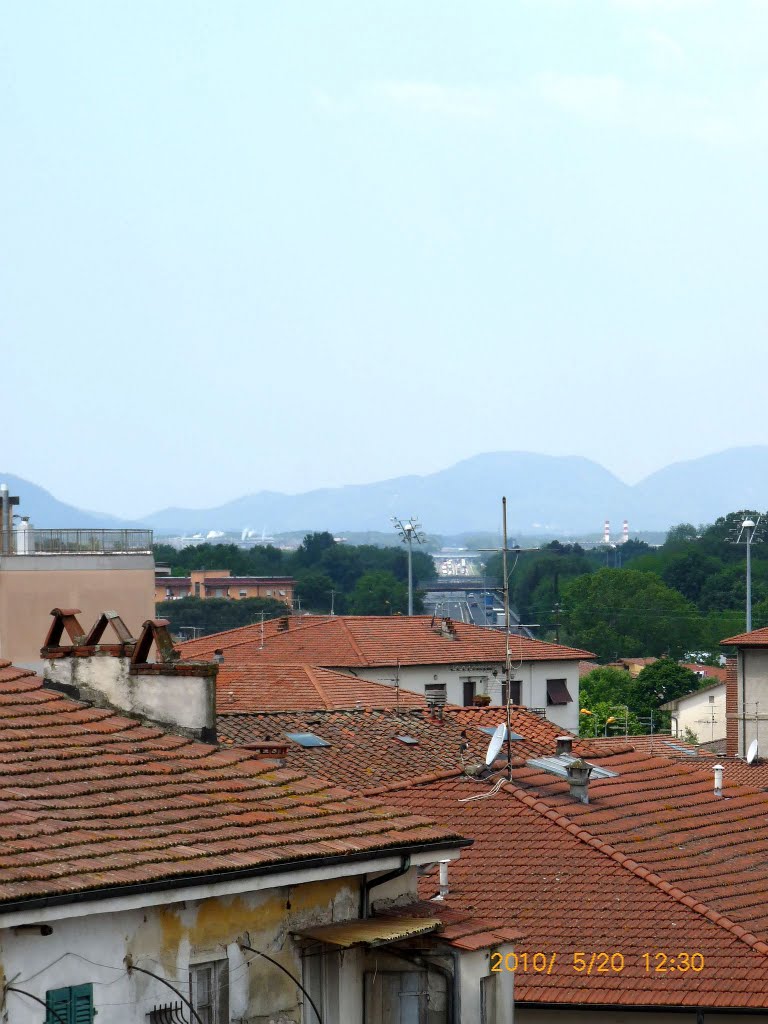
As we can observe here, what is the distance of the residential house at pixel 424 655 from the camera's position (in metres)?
58.4

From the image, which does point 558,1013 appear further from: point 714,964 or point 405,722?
point 405,722

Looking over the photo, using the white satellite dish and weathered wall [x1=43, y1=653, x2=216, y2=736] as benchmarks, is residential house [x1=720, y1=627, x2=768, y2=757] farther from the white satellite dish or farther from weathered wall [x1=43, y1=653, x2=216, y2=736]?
weathered wall [x1=43, y1=653, x2=216, y2=736]

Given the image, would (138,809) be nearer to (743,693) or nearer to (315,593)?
(743,693)

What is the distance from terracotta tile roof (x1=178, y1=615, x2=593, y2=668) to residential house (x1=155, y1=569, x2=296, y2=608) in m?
92.9

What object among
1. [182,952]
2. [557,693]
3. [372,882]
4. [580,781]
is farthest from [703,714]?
[182,952]

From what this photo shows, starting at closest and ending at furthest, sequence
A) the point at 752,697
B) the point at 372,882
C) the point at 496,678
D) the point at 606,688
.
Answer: the point at 372,882
the point at 752,697
the point at 496,678
the point at 606,688

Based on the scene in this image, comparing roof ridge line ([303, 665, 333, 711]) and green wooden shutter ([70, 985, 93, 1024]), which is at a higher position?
green wooden shutter ([70, 985, 93, 1024])

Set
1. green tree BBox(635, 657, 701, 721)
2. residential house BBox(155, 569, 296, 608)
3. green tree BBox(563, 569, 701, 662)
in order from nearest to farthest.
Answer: green tree BBox(635, 657, 701, 721), green tree BBox(563, 569, 701, 662), residential house BBox(155, 569, 296, 608)

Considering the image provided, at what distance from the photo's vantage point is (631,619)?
453ft

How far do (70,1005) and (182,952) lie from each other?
0.77 metres

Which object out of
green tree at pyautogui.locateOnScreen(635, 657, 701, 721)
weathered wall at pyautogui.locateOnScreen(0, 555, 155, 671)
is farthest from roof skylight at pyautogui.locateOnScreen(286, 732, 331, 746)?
green tree at pyautogui.locateOnScreen(635, 657, 701, 721)

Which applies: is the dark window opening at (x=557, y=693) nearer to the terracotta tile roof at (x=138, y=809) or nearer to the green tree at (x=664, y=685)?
the green tree at (x=664, y=685)

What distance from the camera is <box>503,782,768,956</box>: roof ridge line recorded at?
1638 cm

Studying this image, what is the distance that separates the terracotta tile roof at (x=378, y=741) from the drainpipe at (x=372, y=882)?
12.9 m
